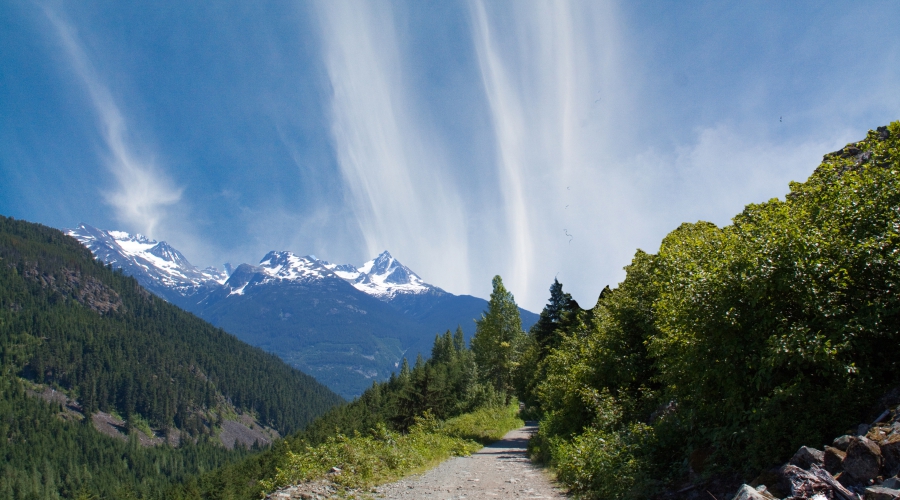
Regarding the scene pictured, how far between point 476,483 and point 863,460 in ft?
36.9

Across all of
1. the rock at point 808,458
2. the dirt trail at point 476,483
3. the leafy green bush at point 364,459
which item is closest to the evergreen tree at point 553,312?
the leafy green bush at point 364,459

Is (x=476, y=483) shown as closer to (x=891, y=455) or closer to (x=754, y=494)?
(x=754, y=494)

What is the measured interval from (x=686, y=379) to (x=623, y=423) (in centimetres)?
675

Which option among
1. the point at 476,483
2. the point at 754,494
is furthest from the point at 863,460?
the point at 476,483

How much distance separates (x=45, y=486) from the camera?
178m

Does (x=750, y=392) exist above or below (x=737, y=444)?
above

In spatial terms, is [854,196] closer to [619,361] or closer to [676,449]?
Answer: [676,449]

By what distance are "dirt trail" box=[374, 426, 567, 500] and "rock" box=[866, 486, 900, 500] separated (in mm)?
8710

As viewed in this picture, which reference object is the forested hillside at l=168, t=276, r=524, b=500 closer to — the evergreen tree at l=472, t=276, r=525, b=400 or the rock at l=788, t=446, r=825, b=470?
the evergreen tree at l=472, t=276, r=525, b=400

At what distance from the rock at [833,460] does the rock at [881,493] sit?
971 mm

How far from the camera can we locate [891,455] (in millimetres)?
5852

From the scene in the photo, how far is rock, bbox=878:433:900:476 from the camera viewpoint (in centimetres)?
575

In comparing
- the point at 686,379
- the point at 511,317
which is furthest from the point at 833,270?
the point at 511,317

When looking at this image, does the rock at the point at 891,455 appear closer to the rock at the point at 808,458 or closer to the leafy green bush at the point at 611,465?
the rock at the point at 808,458
